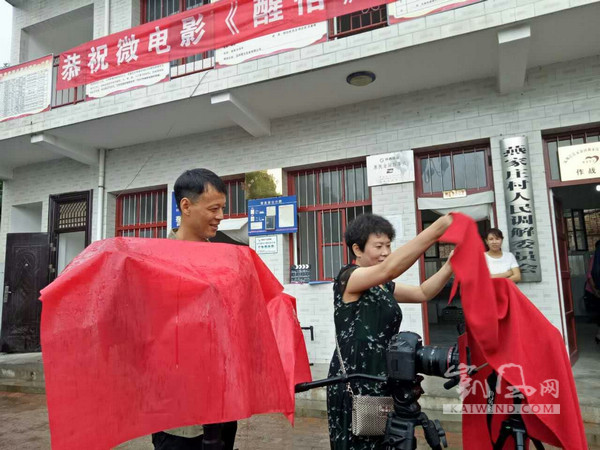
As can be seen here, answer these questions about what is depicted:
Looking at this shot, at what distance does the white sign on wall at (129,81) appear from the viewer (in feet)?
20.8

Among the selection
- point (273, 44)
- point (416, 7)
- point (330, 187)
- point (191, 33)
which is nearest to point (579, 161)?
point (416, 7)

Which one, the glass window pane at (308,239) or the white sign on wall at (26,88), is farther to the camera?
the white sign on wall at (26,88)

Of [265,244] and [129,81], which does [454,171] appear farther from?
[129,81]

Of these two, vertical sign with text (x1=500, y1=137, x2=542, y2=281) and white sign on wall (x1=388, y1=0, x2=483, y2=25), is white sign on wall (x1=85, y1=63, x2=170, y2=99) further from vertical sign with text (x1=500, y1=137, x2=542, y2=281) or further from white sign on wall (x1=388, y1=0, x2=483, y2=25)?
vertical sign with text (x1=500, y1=137, x2=542, y2=281)

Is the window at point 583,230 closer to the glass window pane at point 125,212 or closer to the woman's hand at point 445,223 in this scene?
the glass window pane at point 125,212

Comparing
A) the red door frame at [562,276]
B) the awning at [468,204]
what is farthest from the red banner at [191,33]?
the red door frame at [562,276]

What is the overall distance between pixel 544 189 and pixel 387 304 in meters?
4.25

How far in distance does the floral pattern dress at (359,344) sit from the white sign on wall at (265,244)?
4.66 metres

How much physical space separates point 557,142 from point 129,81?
608 centimetres

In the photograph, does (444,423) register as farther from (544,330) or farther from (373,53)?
(373,53)

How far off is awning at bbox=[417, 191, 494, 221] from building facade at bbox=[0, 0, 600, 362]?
0.04 m

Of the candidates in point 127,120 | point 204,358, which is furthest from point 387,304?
point 127,120

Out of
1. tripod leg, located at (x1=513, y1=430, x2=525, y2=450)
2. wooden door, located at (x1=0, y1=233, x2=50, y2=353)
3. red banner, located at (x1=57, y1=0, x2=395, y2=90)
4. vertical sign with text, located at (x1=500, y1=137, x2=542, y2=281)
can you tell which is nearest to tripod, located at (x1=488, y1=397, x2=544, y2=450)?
tripod leg, located at (x1=513, y1=430, x2=525, y2=450)

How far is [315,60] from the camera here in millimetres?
5398
